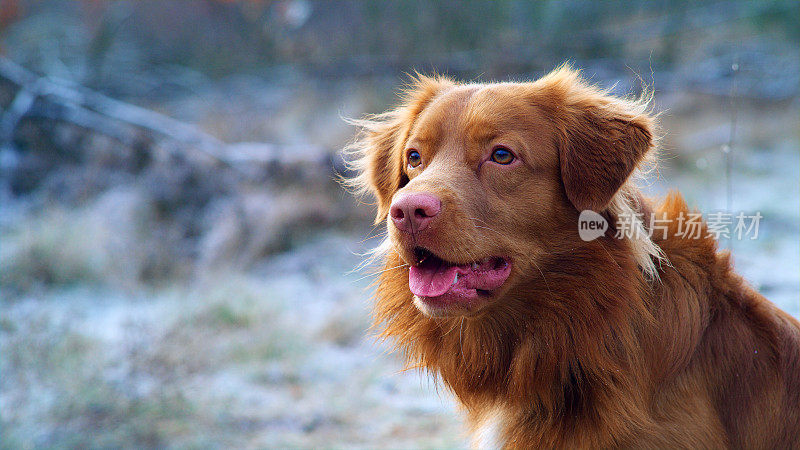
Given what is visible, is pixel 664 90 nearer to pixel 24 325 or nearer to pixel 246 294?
pixel 246 294

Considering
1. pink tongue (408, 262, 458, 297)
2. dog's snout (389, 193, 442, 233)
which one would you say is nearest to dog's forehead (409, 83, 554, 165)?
dog's snout (389, 193, 442, 233)

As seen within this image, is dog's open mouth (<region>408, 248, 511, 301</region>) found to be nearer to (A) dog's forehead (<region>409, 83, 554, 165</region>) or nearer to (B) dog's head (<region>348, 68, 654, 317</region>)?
(B) dog's head (<region>348, 68, 654, 317</region>)

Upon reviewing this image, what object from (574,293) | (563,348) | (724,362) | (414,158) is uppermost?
(414,158)

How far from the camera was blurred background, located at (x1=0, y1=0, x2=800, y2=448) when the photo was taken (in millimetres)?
5242

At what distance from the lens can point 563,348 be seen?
9.13 ft

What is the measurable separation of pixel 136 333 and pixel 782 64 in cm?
1193

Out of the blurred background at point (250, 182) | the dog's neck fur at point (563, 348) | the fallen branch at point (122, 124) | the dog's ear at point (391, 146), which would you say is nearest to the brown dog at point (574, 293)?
the dog's neck fur at point (563, 348)

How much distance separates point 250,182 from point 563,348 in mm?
6822

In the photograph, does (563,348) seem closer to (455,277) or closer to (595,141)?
(455,277)

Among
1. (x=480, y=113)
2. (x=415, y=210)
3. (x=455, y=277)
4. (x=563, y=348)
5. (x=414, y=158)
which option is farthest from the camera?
(x=414, y=158)

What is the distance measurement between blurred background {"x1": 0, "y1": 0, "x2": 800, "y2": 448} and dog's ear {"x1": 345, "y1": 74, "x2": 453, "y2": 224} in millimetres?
1154

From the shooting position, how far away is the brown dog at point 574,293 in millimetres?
2633

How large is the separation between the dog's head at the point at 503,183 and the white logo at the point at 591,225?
3 centimetres

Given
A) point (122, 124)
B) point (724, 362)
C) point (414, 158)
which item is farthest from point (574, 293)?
point (122, 124)
